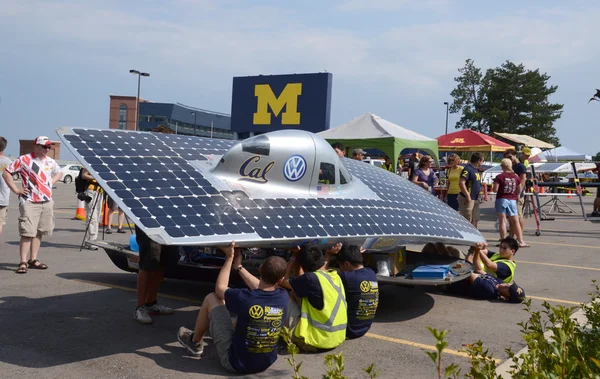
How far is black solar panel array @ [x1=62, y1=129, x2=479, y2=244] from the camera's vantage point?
5070 millimetres

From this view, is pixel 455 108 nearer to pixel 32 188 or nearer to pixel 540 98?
pixel 540 98

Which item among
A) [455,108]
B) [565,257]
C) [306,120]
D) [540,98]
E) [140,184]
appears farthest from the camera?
[455,108]

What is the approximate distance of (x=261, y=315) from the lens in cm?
497

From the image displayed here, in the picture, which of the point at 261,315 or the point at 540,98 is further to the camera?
the point at 540,98

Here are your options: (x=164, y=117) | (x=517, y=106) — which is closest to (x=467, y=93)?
(x=517, y=106)

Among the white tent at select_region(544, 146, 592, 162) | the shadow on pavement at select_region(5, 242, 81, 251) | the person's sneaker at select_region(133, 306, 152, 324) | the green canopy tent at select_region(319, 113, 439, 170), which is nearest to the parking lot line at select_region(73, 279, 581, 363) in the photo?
the person's sneaker at select_region(133, 306, 152, 324)

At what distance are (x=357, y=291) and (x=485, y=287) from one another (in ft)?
9.15

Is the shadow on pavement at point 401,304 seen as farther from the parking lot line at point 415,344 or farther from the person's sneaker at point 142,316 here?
the person's sneaker at point 142,316

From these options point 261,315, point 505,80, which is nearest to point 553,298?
point 261,315

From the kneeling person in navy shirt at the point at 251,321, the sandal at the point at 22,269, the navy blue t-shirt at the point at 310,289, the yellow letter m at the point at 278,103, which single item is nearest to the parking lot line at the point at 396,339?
the sandal at the point at 22,269

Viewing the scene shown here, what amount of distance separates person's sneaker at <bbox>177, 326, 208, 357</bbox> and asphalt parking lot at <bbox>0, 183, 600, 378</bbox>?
0.27 feet

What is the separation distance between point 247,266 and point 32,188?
3890 mm

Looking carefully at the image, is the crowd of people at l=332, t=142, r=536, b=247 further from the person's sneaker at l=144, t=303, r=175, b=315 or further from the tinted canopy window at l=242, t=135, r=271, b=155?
the person's sneaker at l=144, t=303, r=175, b=315

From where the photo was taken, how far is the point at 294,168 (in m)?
6.58
